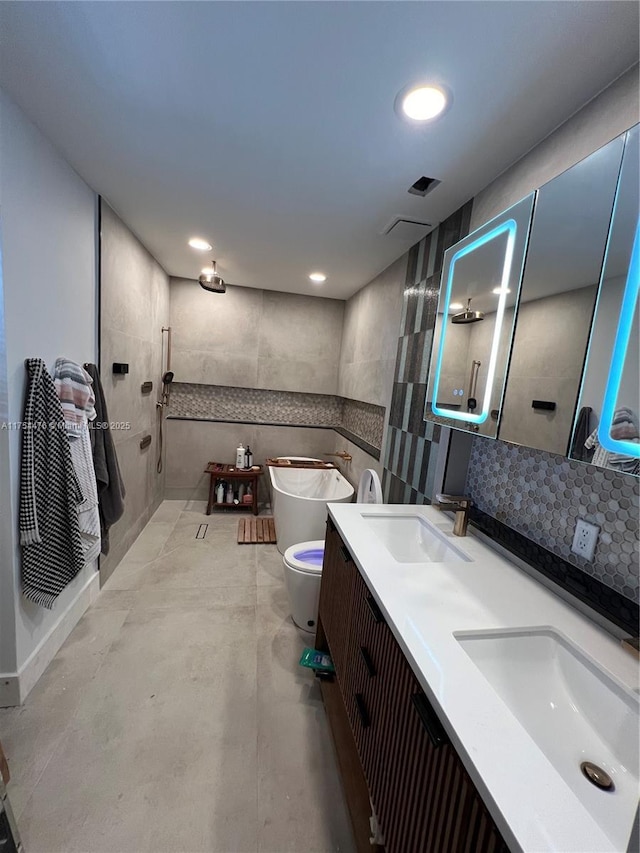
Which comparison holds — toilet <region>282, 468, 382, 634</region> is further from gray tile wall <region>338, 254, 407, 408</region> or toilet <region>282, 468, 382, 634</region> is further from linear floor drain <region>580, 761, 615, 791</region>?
linear floor drain <region>580, 761, 615, 791</region>

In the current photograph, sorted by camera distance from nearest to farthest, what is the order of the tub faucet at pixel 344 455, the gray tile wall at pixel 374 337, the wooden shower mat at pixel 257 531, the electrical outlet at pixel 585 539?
1. the electrical outlet at pixel 585 539
2. the gray tile wall at pixel 374 337
3. the wooden shower mat at pixel 257 531
4. the tub faucet at pixel 344 455

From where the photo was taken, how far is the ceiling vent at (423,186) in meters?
1.48

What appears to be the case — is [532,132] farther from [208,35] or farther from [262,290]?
[262,290]

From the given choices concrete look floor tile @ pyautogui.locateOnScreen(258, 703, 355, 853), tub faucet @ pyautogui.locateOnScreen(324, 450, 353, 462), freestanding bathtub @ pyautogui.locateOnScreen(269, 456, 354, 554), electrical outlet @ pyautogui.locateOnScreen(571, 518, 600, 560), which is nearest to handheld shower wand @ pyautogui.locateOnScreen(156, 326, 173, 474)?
freestanding bathtub @ pyautogui.locateOnScreen(269, 456, 354, 554)

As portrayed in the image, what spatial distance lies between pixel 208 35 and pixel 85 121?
75 centimetres

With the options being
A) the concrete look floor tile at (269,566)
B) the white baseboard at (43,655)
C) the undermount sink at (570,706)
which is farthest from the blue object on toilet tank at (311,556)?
the undermount sink at (570,706)

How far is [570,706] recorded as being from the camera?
0.80m

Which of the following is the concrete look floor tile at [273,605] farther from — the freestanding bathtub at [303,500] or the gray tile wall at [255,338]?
the gray tile wall at [255,338]

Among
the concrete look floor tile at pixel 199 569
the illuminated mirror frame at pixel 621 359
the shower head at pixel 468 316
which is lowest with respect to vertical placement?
the concrete look floor tile at pixel 199 569

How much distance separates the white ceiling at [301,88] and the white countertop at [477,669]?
1536 mm

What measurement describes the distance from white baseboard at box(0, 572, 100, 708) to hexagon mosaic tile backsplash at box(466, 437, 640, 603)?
7.30ft

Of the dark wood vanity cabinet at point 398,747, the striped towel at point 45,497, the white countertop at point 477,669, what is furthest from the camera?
the striped towel at point 45,497

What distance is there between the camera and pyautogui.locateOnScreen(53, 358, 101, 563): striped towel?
5.29ft

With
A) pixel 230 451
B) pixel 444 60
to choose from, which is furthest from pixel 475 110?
pixel 230 451
